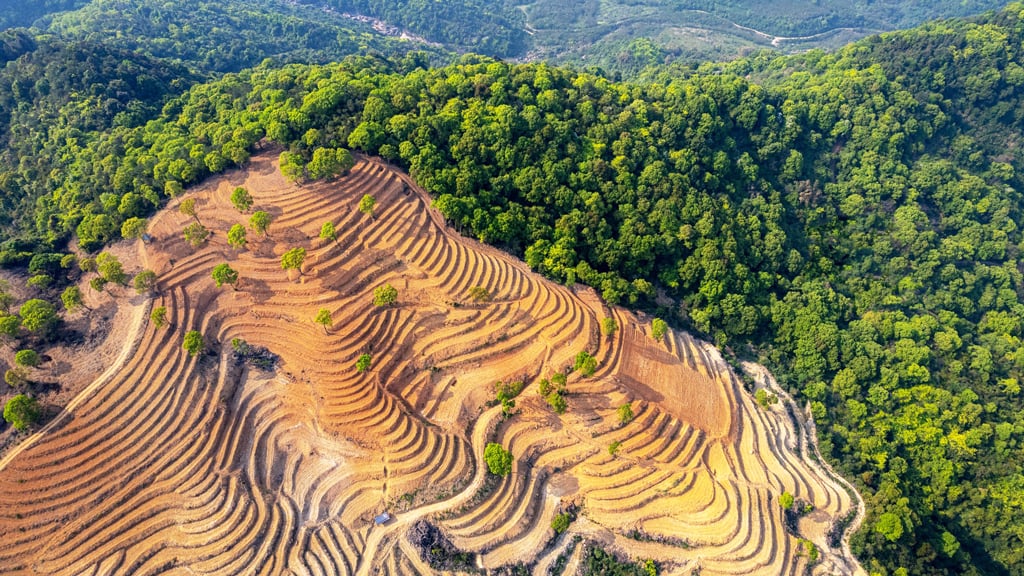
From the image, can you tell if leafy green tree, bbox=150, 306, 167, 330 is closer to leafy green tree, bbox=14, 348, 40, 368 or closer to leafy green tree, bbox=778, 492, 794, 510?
leafy green tree, bbox=14, 348, 40, 368

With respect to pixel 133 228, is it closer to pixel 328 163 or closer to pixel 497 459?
pixel 328 163

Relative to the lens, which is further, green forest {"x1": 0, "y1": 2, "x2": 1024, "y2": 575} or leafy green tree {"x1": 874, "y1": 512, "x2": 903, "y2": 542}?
green forest {"x1": 0, "y1": 2, "x2": 1024, "y2": 575}

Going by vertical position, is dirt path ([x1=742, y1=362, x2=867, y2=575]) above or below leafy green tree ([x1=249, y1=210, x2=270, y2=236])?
below

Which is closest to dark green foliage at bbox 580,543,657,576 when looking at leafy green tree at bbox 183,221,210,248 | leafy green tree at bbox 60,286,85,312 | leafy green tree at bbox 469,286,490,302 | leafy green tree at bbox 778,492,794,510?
leafy green tree at bbox 778,492,794,510

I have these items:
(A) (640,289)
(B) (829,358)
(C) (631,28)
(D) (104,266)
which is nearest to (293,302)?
(D) (104,266)

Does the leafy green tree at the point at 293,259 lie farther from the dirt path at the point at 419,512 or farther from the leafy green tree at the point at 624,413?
the leafy green tree at the point at 624,413

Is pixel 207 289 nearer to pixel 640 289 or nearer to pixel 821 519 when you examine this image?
pixel 640 289

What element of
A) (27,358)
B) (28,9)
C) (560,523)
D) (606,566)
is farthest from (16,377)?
(28,9)

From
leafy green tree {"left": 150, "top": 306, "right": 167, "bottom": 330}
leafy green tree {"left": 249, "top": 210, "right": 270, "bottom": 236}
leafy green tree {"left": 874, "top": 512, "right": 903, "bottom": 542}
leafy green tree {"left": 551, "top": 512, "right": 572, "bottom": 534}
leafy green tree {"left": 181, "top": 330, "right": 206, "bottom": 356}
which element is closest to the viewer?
leafy green tree {"left": 551, "top": 512, "right": 572, "bottom": 534}
